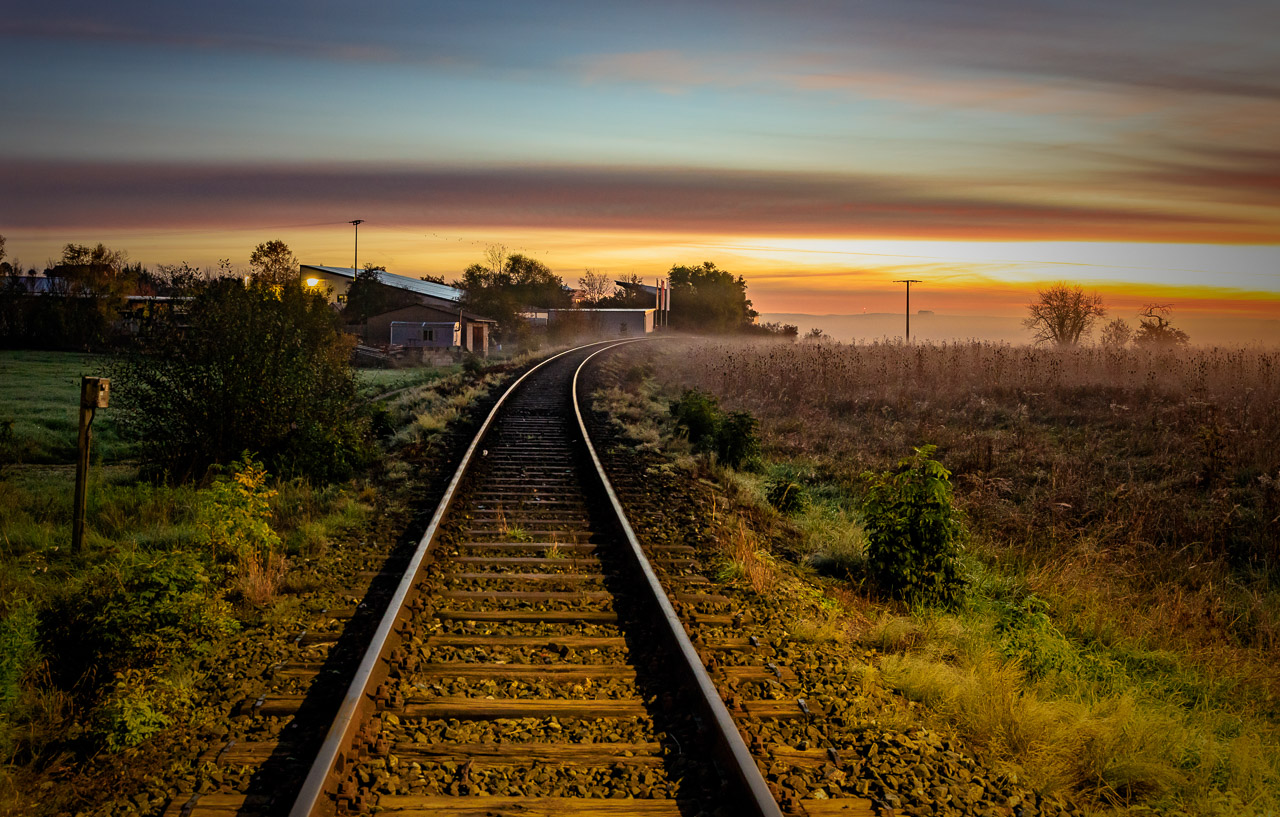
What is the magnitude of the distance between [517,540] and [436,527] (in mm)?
770

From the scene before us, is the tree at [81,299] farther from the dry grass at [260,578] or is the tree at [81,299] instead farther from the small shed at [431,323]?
the dry grass at [260,578]

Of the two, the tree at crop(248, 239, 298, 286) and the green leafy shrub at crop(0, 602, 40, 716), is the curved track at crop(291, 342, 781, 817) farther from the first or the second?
the tree at crop(248, 239, 298, 286)

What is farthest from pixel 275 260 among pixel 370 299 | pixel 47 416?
pixel 47 416

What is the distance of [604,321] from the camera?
305 feet

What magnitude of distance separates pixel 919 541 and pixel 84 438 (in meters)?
7.57

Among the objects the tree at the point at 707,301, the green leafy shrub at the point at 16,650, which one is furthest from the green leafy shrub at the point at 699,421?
the tree at the point at 707,301

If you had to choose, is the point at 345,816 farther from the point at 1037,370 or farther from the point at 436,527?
the point at 1037,370

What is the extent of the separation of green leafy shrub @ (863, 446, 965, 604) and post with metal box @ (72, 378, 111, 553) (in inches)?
276

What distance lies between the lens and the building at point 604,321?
277 ft

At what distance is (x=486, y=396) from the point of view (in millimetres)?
22766

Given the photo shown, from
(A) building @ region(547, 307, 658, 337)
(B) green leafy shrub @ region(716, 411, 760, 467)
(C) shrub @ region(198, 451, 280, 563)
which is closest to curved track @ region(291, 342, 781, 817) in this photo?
(C) shrub @ region(198, 451, 280, 563)

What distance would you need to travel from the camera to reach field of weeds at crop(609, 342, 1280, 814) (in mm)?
4777

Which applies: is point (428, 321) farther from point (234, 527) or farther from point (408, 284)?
point (234, 527)

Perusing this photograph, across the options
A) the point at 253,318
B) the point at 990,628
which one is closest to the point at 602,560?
the point at 990,628
